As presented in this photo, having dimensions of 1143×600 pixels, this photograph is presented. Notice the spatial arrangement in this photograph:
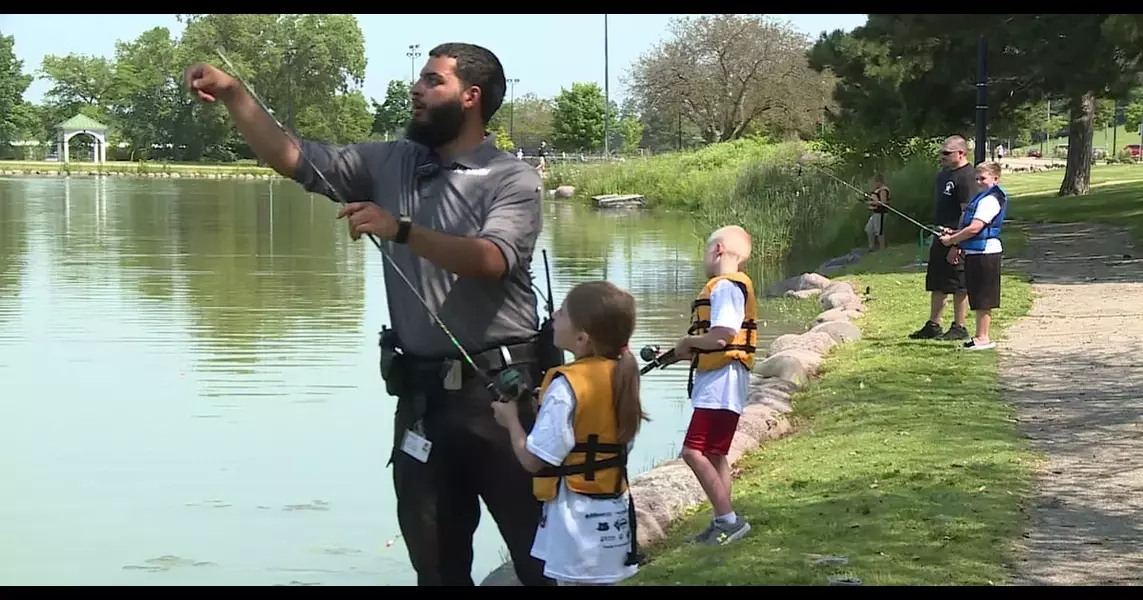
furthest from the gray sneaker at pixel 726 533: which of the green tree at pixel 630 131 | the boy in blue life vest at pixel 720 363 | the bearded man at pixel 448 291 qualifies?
the green tree at pixel 630 131

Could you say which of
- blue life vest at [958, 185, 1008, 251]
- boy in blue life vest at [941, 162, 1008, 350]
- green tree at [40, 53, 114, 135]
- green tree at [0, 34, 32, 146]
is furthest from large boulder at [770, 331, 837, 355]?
green tree at [40, 53, 114, 135]

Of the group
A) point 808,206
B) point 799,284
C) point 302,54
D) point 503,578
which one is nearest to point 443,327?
point 503,578

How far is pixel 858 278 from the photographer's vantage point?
1803 centimetres

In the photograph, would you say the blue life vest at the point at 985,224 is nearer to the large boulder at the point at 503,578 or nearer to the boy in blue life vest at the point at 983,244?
the boy in blue life vest at the point at 983,244

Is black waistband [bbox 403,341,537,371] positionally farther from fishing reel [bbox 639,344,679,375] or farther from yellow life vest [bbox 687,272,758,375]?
yellow life vest [bbox 687,272,758,375]

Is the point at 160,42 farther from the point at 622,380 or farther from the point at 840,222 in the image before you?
the point at 622,380

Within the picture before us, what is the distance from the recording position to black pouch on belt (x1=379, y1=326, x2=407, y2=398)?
14.0ft

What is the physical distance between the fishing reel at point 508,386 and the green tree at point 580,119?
8527cm

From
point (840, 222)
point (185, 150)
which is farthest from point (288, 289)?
point (185, 150)

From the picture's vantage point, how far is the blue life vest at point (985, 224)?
10867 millimetres

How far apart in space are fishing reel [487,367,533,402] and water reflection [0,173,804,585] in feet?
10.9

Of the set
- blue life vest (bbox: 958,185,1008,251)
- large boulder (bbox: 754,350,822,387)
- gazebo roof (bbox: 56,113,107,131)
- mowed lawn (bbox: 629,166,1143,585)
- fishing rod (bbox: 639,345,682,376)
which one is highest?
gazebo roof (bbox: 56,113,107,131)

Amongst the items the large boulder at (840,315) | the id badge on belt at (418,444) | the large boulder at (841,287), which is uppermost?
the id badge on belt at (418,444)

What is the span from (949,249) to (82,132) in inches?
3639
